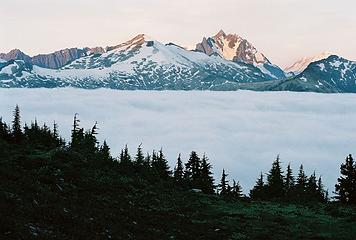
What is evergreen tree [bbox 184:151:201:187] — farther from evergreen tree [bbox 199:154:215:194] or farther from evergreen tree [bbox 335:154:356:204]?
evergreen tree [bbox 335:154:356:204]

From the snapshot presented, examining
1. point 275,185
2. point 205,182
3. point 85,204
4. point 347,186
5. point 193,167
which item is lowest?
point 205,182

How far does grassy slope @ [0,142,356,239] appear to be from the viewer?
68.2 feet

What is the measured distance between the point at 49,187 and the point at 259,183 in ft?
215

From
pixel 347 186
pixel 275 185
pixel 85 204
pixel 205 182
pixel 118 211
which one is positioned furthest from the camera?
pixel 205 182

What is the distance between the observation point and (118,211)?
31.0 meters

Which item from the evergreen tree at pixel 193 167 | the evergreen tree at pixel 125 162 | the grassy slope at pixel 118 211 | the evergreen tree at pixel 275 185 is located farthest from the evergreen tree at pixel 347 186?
the evergreen tree at pixel 193 167

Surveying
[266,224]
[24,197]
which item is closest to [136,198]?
[266,224]

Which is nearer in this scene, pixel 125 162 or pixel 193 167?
pixel 125 162

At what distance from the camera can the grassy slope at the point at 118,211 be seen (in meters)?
20.8

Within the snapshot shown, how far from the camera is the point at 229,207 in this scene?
4738 centimetres

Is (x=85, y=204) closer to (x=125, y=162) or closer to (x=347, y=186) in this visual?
(x=347, y=186)

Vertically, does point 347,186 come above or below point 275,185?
above

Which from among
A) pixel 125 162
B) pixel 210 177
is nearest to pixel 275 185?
pixel 210 177

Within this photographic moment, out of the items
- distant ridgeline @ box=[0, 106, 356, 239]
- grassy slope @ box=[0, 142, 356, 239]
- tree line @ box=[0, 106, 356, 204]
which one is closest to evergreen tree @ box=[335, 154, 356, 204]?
tree line @ box=[0, 106, 356, 204]
